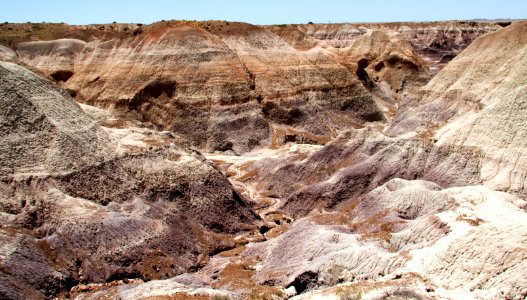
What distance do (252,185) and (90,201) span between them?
15558mm

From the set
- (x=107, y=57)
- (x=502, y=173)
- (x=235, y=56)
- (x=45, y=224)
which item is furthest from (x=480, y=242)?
(x=107, y=57)

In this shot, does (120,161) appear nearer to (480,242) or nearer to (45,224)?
(45,224)

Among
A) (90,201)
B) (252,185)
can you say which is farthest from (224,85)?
(90,201)

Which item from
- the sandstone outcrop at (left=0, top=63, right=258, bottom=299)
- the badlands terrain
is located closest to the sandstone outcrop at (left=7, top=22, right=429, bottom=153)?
the badlands terrain

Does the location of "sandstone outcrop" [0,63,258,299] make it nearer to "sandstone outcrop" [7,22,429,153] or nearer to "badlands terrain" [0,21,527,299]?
"badlands terrain" [0,21,527,299]

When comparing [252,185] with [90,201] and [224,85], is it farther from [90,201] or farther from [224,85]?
[224,85]

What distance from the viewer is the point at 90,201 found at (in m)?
28.4

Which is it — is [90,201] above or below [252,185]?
above

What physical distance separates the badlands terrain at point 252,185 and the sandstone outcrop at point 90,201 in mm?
83

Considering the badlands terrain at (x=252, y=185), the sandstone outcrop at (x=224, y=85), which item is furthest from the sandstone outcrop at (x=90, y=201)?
the sandstone outcrop at (x=224, y=85)

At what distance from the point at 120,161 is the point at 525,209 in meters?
21.8

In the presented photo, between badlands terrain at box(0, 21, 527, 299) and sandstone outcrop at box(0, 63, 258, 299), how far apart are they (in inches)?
3.3

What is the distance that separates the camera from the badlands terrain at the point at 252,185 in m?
22.2

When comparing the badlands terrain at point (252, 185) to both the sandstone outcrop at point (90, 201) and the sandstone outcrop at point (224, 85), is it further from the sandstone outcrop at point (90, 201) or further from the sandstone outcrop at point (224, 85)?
the sandstone outcrop at point (224, 85)
